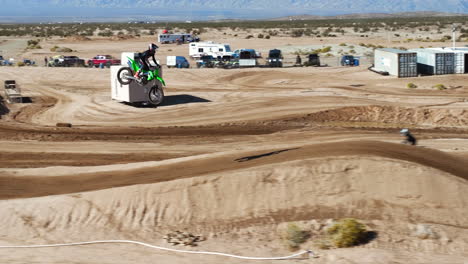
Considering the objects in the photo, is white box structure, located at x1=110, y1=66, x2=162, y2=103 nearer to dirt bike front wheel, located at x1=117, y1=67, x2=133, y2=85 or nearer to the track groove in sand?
dirt bike front wheel, located at x1=117, y1=67, x2=133, y2=85

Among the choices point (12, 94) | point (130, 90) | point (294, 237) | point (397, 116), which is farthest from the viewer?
point (12, 94)

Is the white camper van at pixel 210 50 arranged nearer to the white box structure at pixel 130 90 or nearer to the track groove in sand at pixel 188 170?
the white box structure at pixel 130 90

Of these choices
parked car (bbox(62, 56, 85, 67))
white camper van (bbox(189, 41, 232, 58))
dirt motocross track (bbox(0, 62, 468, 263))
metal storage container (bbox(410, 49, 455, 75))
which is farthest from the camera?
white camper van (bbox(189, 41, 232, 58))

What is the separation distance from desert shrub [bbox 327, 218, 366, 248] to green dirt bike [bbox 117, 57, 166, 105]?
50.6 ft

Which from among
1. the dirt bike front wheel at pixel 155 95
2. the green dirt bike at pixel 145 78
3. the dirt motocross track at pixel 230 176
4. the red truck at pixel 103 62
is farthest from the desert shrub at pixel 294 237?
the red truck at pixel 103 62

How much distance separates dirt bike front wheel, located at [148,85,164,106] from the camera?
30.9 m

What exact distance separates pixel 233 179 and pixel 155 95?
54.1 feet

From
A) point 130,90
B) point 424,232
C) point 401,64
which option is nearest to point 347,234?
point 424,232

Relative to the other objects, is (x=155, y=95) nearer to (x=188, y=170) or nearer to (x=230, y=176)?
(x=188, y=170)

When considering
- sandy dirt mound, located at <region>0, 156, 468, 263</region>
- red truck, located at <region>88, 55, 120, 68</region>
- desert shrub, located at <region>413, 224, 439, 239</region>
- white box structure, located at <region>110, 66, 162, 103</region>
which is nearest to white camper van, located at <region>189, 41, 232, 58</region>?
red truck, located at <region>88, 55, 120, 68</region>

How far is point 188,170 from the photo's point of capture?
1766 centimetres

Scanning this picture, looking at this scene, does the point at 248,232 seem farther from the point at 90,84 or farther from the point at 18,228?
the point at 90,84

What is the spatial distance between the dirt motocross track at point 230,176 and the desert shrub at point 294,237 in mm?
298

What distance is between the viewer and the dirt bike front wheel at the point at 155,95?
3091cm
